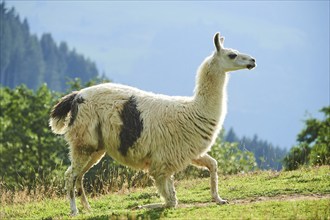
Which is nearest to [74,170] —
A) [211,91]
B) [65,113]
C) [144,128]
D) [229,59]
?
[65,113]

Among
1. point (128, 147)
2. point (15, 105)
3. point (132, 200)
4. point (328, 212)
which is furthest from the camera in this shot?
point (15, 105)

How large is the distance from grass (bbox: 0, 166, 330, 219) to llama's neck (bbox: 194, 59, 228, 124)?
172 cm

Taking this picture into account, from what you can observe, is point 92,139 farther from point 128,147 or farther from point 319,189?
point 319,189

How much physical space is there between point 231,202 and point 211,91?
6.89 feet

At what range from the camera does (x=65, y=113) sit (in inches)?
423

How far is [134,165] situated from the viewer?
10.7m

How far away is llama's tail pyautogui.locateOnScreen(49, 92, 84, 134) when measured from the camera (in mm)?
10617

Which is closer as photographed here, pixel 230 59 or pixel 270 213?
pixel 270 213

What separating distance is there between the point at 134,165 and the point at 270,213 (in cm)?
281

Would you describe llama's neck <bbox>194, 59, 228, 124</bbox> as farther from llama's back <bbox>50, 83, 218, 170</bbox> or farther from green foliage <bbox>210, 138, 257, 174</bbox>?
green foliage <bbox>210, 138, 257, 174</bbox>

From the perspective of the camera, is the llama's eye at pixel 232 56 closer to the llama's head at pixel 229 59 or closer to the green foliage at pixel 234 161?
the llama's head at pixel 229 59

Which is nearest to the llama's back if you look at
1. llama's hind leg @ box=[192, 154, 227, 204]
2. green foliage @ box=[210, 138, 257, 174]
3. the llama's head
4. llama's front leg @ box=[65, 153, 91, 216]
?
llama's front leg @ box=[65, 153, 91, 216]

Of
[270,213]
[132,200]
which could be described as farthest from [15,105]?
[270,213]

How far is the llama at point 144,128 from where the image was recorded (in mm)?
10375
